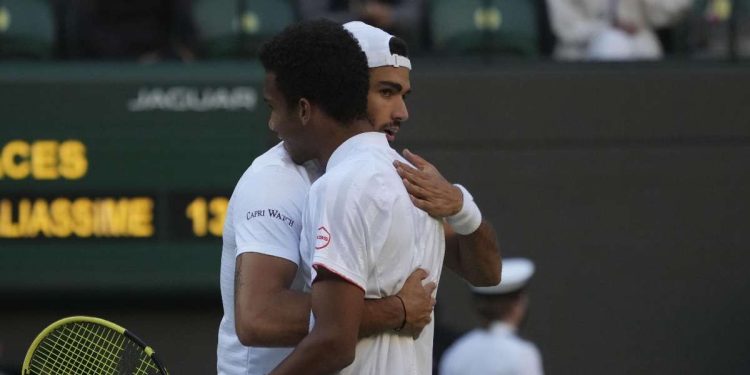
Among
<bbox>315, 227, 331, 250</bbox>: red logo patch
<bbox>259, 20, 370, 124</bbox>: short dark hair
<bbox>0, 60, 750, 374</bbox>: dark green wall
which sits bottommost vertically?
<bbox>0, 60, 750, 374</bbox>: dark green wall

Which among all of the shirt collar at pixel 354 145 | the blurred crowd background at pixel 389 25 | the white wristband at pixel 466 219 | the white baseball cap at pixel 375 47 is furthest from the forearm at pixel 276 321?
the blurred crowd background at pixel 389 25

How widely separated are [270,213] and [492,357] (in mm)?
2231

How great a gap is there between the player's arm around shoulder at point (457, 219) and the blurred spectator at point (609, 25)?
4931mm

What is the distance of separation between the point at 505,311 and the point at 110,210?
9.42 ft

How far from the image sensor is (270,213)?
3.09 meters

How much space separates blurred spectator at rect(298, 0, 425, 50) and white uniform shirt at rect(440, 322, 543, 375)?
2.81m

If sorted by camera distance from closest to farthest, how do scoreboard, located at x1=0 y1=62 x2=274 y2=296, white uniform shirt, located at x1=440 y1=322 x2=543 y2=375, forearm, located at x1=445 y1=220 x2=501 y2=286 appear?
forearm, located at x1=445 y1=220 x2=501 y2=286 → white uniform shirt, located at x1=440 y1=322 x2=543 y2=375 → scoreboard, located at x1=0 y1=62 x2=274 y2=296

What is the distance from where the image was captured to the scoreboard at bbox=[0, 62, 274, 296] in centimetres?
771

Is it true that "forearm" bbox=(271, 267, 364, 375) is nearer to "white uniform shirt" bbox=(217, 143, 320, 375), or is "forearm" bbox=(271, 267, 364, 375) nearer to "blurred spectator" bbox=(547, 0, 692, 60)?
"white uniform shirt" bbox=(217, 143, 320, 375)

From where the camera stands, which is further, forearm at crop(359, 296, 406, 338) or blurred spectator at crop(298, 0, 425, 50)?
blurred spectator at crop(298, 0, 425, 50)

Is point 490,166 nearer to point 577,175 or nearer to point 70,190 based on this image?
point 577,175

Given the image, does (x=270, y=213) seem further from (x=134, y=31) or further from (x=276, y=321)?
(x=134, y=31)

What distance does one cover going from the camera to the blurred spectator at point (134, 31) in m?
8.05

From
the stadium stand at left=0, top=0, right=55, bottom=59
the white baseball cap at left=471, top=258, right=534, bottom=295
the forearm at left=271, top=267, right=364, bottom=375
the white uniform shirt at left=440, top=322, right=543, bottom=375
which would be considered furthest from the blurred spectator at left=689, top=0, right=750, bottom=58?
the forearm at left=271, top=267, right=364, bottom=375
